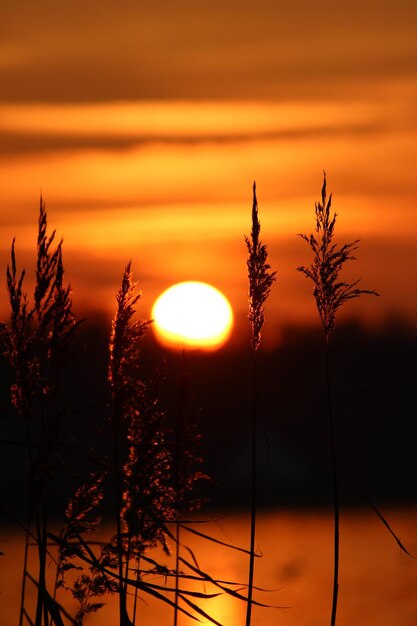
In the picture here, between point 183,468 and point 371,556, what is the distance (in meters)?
30.9

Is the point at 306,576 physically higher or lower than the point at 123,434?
lower

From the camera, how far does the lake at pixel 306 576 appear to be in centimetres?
2367

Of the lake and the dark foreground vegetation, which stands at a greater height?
the dark foreground vegetation

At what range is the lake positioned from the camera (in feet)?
77.7

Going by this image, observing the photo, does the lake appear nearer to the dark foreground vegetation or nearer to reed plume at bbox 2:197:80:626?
the dark foreground vegetation

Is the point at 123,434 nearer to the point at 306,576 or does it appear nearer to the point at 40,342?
the point at 40,342

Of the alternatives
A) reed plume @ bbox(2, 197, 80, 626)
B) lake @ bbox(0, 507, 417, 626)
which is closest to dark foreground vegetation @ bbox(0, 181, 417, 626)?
reed plume @ bbox(2, 197, 80, 626)

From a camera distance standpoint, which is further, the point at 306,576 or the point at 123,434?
the point at 306,576

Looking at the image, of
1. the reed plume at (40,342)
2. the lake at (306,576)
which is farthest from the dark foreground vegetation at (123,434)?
the lake at (306,576)

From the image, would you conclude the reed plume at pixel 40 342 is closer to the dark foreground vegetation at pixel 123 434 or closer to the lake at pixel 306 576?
the dark foreground vegetation at pixel 123 434

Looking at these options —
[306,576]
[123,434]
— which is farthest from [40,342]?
[306,576]

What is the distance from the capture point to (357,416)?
5867 millimetres

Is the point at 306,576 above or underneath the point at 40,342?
underneath

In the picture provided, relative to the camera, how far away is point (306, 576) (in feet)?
107
